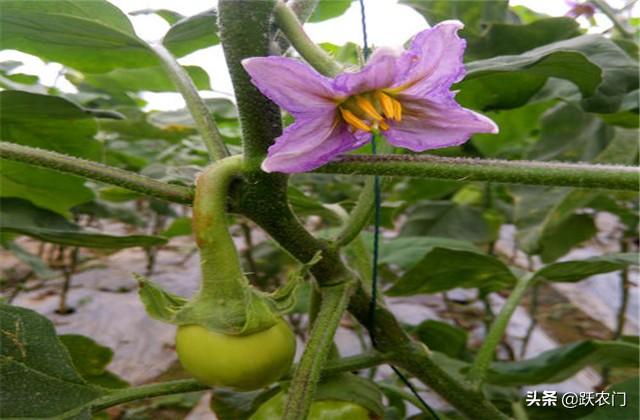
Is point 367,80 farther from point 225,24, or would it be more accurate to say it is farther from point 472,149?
point 472,149

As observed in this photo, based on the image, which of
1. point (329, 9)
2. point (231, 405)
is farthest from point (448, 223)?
point (231, 405)

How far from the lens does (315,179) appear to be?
1488mm

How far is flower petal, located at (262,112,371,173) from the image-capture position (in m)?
0.38

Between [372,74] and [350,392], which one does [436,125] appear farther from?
[350,392]

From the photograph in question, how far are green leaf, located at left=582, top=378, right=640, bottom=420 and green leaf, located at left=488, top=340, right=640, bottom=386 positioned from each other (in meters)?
0.05

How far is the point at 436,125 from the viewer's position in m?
0.41

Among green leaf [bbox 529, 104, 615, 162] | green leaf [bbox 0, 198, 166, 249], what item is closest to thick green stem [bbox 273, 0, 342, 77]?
green leaf [bbox 0, 198, 166, 249]

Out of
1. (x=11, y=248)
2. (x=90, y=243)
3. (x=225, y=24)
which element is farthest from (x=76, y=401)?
(x=11, y=248)

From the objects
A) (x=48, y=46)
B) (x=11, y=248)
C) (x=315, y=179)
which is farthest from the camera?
(x=315, y=179)

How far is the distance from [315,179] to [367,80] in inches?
44.0

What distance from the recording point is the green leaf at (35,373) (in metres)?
0.52

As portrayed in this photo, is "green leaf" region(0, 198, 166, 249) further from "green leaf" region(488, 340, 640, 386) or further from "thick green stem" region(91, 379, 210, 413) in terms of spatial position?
"green leaf" region(488, 340, 640, 386)

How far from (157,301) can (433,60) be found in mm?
254

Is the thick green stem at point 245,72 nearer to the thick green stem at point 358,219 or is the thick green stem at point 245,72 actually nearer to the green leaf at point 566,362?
the thick green stem at point 358,219
